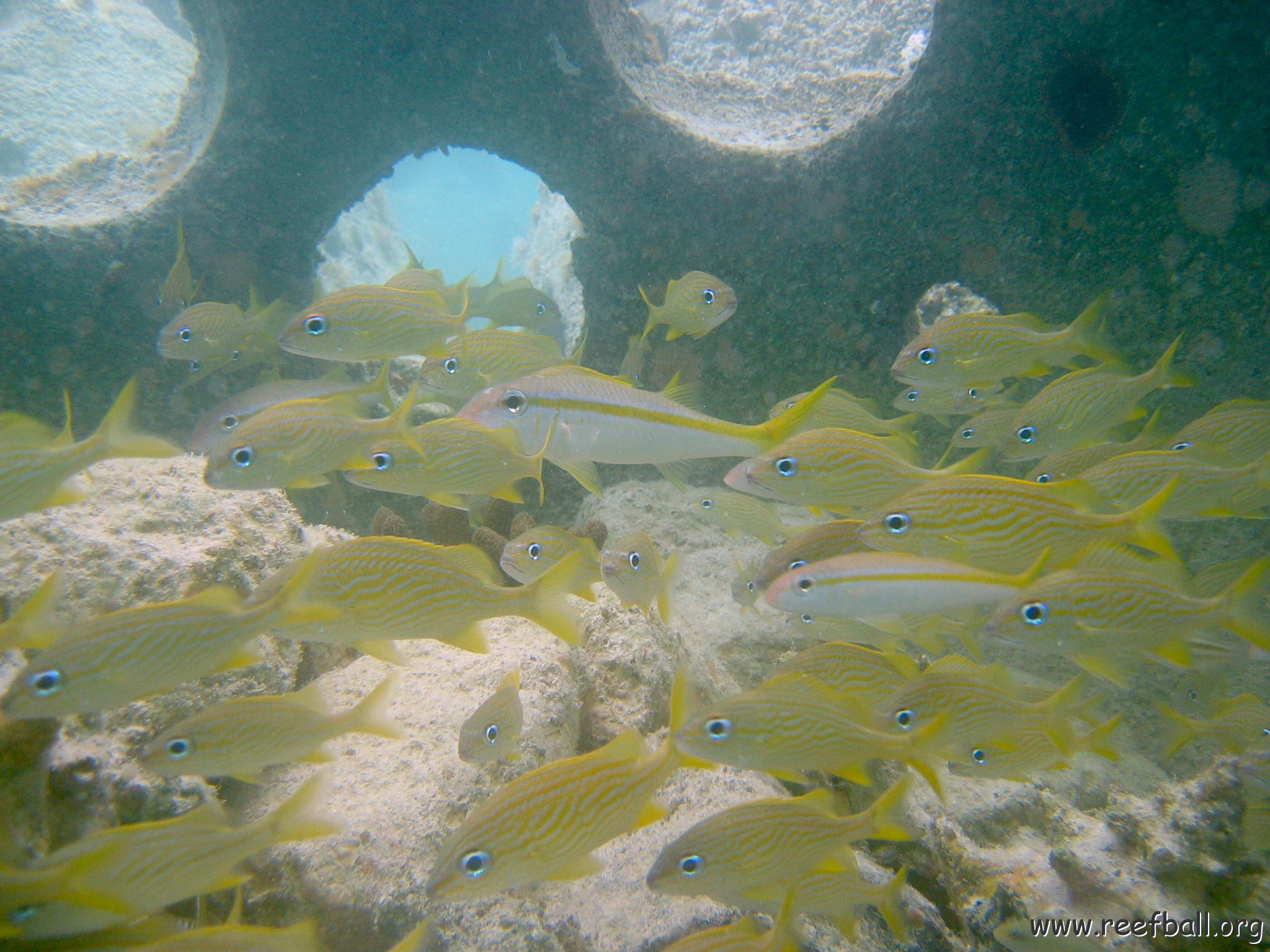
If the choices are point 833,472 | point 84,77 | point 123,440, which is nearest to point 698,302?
point 833,472

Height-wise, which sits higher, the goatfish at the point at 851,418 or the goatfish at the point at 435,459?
the goatfish at the point at 851,418

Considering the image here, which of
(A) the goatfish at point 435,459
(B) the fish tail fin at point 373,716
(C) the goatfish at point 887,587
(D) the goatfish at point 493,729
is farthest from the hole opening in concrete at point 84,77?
(C) the goatfish at point 887,587

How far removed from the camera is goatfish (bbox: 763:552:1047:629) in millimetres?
2068

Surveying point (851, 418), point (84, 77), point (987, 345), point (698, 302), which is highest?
point (84, 77)

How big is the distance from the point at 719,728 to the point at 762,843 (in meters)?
0.40

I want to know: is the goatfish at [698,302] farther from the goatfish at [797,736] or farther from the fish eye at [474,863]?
the fish eye at [474,863]

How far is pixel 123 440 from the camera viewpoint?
7.18ft

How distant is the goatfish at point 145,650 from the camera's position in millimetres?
1667

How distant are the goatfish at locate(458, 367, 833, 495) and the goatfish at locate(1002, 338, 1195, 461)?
1946mm

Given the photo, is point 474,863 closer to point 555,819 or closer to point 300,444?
point 555,819

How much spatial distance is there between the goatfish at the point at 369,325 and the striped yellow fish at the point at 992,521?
101 inches

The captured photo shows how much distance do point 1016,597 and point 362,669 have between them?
341 centimetres

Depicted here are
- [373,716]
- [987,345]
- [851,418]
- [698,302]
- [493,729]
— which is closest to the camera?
[373,716]

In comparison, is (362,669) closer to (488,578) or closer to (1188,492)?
(488,578)
